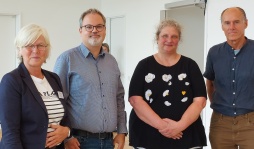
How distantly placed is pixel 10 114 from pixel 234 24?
168 cm

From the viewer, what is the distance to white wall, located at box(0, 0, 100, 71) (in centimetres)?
655

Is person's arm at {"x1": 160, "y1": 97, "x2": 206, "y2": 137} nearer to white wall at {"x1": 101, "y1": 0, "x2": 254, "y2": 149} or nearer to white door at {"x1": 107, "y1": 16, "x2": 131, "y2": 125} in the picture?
white wall at {"x1": 101, "y1": 0, "x2": 254, "y2": 149}

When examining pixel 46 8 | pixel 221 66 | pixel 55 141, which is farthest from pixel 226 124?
pixel 46 8

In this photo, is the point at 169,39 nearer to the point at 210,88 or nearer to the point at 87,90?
the point at 87,90

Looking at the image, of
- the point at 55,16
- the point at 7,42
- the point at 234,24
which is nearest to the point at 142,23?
the point at 55,16

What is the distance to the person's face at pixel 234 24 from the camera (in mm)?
2396

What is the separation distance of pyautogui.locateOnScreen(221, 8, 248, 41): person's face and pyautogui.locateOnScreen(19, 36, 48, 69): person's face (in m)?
1.36

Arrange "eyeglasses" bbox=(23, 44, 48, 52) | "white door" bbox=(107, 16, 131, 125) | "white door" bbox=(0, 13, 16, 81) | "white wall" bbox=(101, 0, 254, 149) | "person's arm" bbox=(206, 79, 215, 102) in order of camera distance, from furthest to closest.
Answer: "white door" bbox=(107, 16, 131, 125) → "white door" bbox=(0, 13, 16, 81) → "white wall" bbox=(101, 0, 254, 149) → "person's arm" bbox=(206, 79, 215, 102) → "eyeglasses" bbox=(23, 44, 48, 52)

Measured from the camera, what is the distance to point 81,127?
2.19 meters

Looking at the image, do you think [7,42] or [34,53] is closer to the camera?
[34,53]

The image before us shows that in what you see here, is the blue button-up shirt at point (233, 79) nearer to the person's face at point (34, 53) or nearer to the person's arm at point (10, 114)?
the person's face at point (34, 53)

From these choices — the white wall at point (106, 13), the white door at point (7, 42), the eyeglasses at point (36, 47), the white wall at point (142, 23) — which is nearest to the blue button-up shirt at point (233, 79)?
the eyeglasses at point (36, 47)

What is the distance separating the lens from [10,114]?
1669mm

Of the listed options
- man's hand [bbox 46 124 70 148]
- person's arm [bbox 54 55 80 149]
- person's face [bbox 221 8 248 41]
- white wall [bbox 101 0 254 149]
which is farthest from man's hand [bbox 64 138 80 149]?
white wall [bbox 101 0 254 149]
